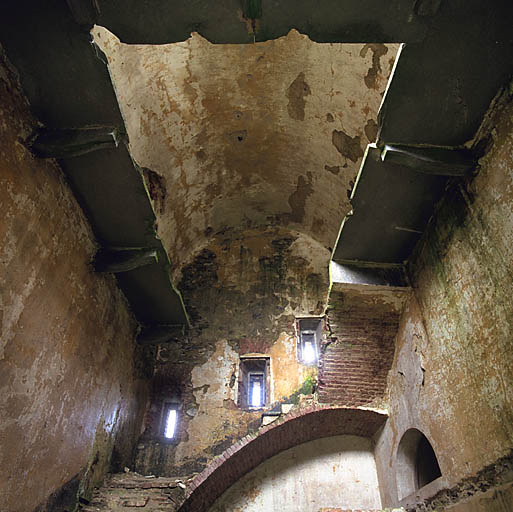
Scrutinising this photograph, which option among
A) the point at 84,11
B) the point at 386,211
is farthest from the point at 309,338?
the point at 84,11

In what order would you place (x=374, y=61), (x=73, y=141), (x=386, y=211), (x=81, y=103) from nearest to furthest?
(x=81, y=103), (x=73, y=141), (x=386, y=211), (x=374, y=61)

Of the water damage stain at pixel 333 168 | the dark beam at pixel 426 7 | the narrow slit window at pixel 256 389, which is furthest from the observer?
the narrow slit window at pixel 256 389

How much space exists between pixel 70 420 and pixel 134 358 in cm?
222

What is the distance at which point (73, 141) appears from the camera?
3.88m

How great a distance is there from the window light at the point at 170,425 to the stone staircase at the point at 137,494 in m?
1.09

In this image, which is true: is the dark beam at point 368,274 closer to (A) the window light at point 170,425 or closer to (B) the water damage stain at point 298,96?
(B) the water damage stain at point 298,96

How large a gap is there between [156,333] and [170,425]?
1708 millimetres

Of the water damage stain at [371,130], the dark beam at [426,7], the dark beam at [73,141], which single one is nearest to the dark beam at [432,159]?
the dark beam at [426,7]

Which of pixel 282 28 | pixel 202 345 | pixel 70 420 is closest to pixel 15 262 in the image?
pixel 70 420

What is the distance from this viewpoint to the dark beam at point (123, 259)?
5.20 meters

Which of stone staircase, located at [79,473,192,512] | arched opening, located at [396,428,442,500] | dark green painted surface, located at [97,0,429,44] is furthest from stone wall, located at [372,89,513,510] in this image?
stone staircase, located at [79,473,192,512]

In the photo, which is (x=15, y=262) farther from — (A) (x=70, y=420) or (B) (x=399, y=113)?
(B) (x=399, y=113)

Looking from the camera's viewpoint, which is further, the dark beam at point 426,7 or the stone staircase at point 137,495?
the stone staircase at point 137,495

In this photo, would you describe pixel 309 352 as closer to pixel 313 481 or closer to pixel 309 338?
pixel 309 338
